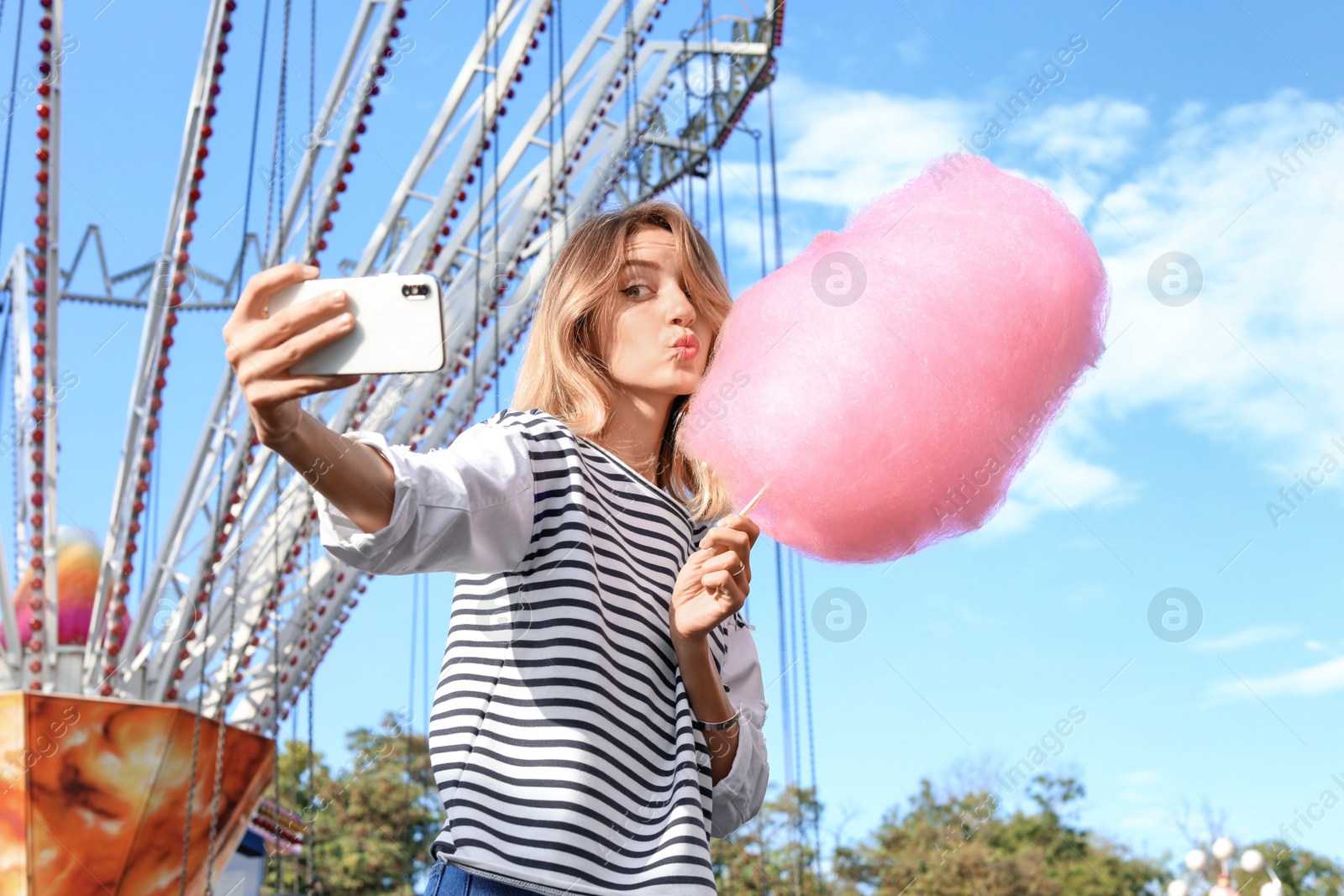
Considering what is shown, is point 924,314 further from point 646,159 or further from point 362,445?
point 646,159

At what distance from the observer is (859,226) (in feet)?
5.67

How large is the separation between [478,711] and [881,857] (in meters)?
21.6

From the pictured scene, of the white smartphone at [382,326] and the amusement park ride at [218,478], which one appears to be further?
the amusement park ride at [218,478]

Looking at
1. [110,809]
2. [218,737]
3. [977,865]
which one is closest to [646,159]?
[218,737]

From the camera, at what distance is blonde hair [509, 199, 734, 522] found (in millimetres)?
1441

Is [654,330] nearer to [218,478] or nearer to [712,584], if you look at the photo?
[712,584]

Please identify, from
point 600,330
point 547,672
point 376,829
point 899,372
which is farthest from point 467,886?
point 376,829

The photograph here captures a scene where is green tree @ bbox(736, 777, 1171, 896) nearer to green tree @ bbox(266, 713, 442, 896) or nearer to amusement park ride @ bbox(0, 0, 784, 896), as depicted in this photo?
green tree @ bbox(266, 713, 442, 896)

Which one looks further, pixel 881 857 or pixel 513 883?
pixel 881 857

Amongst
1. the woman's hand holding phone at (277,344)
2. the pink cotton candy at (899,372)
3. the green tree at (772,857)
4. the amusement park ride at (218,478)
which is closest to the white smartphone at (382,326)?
the woman's hand holding phone at (277,344)

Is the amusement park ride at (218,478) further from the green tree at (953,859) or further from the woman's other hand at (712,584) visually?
the green tree at (953,859)

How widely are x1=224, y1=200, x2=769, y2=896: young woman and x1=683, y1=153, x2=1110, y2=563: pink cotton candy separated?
112 mm

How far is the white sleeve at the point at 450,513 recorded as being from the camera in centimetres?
101

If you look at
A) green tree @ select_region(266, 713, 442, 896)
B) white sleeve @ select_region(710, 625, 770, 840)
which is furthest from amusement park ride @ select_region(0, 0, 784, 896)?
green tree @ select_region(266, 713, 442, 896)
